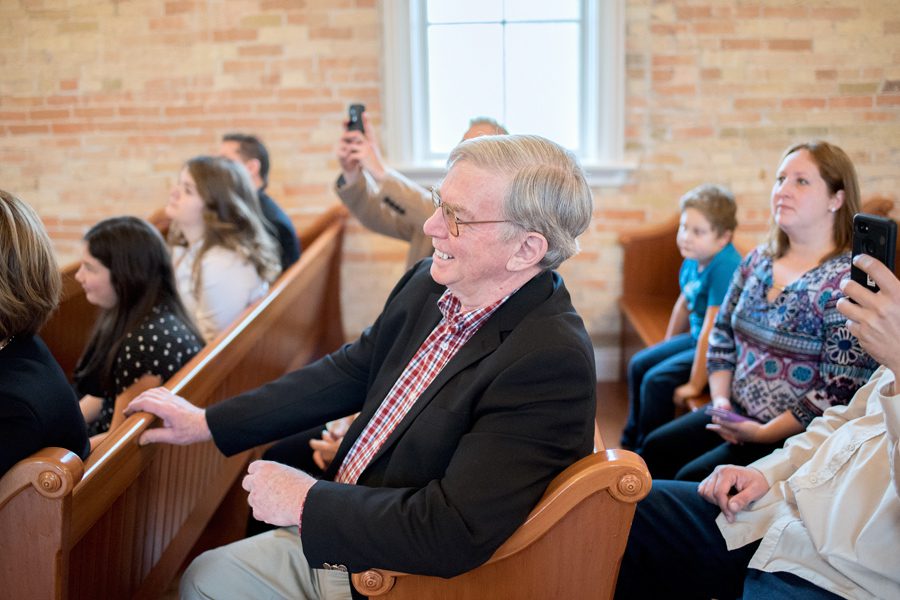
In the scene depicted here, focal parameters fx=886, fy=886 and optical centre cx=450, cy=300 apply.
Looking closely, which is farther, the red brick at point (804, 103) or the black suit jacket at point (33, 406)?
the red brick at point (804, 103)

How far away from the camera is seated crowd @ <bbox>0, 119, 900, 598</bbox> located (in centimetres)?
158

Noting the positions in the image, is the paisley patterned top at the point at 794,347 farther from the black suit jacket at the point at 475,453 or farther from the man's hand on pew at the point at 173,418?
the man's hand on pew at the point at 173,418

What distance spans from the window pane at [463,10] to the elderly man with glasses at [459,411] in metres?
3.17

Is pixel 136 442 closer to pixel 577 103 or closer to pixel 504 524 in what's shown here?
pixel 504 524

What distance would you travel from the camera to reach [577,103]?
4.91 metres

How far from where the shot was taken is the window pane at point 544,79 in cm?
484

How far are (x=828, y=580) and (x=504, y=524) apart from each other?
0.75 metres

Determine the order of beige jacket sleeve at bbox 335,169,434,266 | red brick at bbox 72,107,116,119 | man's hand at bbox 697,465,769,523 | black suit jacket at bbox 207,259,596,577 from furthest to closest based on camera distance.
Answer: red brick at bbox 72,107,116,119 → beige jacket sleeve at bbox 335,169,434,266 → man's hand at bbox 697,465,769,523 → black suit jacket at bbox 207,259,596,577

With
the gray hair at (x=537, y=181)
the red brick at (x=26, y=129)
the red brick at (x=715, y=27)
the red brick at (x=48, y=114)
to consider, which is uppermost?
the red brick at (x=715, y=27)

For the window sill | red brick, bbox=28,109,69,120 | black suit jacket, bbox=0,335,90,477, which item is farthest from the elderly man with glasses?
red brick, bbox=28,109,69,120

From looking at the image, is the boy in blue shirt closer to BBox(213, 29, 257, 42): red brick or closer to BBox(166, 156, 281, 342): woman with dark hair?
BBox(166, 156, 281, 342): woman with dark hair

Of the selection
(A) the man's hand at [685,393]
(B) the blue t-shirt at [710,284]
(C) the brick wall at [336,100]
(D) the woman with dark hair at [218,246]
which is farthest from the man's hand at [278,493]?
(C) the brick wall at [336,100]

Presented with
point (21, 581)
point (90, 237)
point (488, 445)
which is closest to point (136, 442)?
point (21, 581)

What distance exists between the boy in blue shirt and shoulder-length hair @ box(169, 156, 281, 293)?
163 cm
